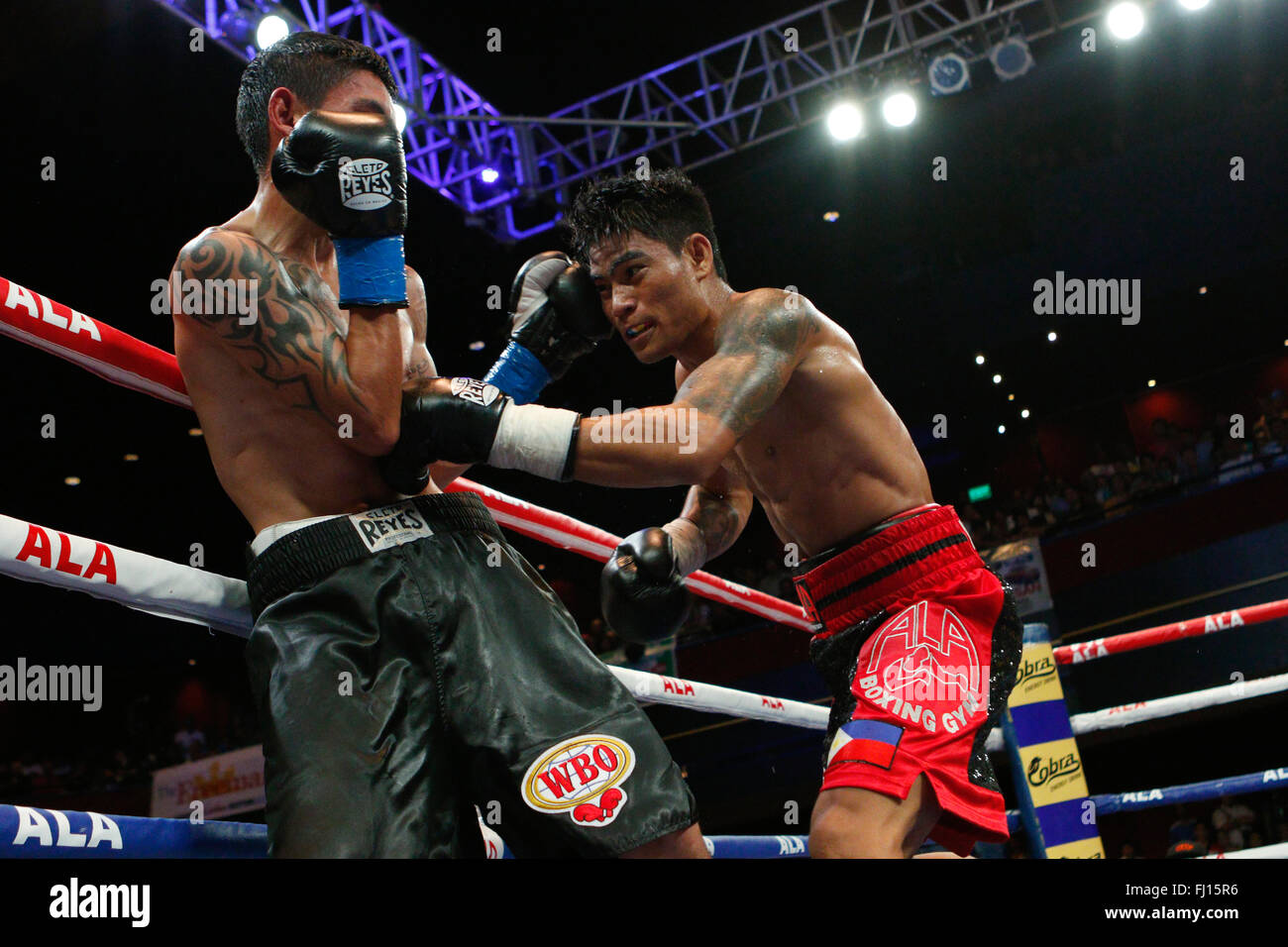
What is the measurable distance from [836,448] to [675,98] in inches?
224

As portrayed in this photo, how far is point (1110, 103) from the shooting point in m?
9.43

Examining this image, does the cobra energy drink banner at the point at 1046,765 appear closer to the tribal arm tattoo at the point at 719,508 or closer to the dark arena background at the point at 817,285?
the dark arena background at the point at 817,285

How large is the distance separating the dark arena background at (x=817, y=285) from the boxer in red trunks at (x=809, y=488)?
0.97 metres

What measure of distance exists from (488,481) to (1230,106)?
333 inches

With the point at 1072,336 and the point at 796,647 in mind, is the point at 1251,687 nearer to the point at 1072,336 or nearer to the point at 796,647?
the point at 796,647

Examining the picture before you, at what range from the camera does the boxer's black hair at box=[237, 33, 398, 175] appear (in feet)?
5.06

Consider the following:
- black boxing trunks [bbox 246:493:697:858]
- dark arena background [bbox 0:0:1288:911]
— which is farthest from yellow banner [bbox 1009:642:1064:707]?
black boxing trunks [bbox 246:493:697:858]

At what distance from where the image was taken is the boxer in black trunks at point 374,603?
4.07 ft

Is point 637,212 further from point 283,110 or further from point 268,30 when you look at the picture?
point 268,30

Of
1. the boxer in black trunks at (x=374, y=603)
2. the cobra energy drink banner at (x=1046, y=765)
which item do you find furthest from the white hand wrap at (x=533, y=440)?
the cobra energy drink banner at (x=1046, y=765)

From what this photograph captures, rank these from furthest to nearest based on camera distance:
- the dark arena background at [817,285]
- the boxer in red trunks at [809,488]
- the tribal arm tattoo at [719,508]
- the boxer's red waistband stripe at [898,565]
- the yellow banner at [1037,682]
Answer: the dark arena background at [817,285] < the yellow banner at [1037,682] < the tribal arm tattoo at [719,508] < the boxer's red waistband stripe at [898,565] < the boxer in red trunks at [809,488]

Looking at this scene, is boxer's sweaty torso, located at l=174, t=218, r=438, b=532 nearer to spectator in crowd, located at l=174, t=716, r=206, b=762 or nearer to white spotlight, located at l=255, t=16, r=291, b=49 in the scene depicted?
white spotlight, located at l=255, t=16, r=291, b=49

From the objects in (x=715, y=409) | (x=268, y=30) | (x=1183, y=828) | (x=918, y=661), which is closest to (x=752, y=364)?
(x=715, y=409)
